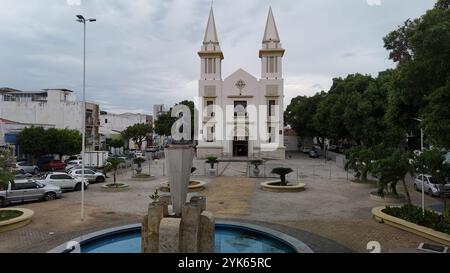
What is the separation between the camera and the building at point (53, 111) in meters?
47.9

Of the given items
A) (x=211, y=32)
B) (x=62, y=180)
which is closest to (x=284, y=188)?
(x=62, y=180)

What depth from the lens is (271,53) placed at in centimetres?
4938

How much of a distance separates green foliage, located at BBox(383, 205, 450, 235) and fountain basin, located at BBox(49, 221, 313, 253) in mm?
4893

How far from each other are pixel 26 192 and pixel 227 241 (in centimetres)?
1263

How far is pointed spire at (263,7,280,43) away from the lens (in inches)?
1959

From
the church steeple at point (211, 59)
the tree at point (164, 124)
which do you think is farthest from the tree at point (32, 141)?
the tree at point (164, 124)

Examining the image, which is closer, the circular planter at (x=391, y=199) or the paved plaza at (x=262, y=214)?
the paved plaza at (x=262, y=214)

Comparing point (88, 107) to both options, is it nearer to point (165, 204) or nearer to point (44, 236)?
point (44, 236)

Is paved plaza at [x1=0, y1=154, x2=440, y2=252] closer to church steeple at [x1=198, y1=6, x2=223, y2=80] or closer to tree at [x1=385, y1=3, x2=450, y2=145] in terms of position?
tree at [x1=385, y1=3, x2=450, y2=145]

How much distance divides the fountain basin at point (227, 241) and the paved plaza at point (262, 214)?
3.10 feet

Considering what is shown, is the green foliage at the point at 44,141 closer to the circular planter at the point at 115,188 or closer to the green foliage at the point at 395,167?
the circular planter at the point at 115,188

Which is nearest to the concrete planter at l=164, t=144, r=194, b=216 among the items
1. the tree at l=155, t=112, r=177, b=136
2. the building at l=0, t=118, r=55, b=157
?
the building at l=0, t=118, r=55, b=157
